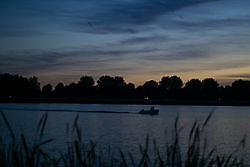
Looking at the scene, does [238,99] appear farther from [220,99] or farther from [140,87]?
[140,87]

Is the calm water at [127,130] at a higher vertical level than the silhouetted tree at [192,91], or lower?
lower

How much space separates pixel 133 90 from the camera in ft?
624

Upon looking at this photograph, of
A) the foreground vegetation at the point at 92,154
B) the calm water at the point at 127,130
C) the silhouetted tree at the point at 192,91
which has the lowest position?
the calm water at the point at 127,130

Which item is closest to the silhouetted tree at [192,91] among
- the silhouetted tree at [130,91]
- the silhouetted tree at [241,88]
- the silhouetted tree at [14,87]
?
the silhouetted tree at [241,88]

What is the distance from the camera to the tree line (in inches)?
6796

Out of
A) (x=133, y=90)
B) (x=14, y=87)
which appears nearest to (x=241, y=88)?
(x=133, y=90)

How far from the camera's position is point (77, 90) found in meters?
187

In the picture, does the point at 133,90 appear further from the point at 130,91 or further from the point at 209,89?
the point at 209,89

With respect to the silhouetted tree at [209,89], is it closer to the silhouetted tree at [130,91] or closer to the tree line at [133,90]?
the tree line at [133,90]

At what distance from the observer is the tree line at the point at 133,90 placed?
173 m

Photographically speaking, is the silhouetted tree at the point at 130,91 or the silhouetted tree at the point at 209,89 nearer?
the silhouetted tree at the point at 209,89

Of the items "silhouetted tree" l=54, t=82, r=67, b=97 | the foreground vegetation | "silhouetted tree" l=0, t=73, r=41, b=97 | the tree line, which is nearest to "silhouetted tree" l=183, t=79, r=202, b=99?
the tree line

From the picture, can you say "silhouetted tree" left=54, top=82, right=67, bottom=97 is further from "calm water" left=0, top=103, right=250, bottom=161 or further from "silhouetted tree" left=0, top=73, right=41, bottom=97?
"calm water" left=0, top=103, right=250, bottom=161

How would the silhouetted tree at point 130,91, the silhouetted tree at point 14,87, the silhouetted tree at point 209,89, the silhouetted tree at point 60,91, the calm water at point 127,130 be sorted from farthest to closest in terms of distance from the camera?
the silhouetted tree at point 60,91
the silhouetted tree at point 130,91
the silhouetted tree at point 14,87
the silhouetted tree at point 209,89
the calm water at point 127,130
